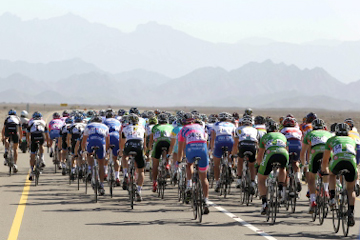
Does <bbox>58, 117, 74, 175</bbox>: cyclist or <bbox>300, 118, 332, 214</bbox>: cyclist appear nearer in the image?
<bbox>300, 118, 332, 214</bbox>: cyclist

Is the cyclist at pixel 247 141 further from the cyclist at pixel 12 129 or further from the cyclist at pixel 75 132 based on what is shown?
the cyclist at pixel 12 129

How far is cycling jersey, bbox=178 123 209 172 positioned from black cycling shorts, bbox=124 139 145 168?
180cm

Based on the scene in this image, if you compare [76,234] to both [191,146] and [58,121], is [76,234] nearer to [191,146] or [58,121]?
Answer: [191,146]

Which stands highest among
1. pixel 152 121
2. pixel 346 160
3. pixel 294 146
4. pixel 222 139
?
pixel 152 121

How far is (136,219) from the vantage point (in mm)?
12625

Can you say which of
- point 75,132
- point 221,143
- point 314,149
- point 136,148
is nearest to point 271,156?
point 314,149

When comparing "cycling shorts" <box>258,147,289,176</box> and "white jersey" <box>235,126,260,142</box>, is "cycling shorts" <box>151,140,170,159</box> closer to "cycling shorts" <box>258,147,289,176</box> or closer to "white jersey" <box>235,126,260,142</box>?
"white jersey" <box>235,126,260,142</box>

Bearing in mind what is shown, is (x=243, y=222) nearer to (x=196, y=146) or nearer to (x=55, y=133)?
(x=196, y=146)

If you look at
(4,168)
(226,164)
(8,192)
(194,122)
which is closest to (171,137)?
(226,164)

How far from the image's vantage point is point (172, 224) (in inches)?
475

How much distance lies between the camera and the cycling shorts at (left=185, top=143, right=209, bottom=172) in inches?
516

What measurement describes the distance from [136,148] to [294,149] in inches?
137

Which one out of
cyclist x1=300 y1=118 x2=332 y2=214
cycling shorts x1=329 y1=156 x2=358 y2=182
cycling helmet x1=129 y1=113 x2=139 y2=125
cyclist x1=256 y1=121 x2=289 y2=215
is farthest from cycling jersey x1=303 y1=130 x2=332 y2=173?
cycling helmet x1=129 y1=113 x2=139 y2=125

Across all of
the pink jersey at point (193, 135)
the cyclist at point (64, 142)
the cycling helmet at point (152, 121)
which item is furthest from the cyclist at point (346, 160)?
the cyclist at point (64, 142)
